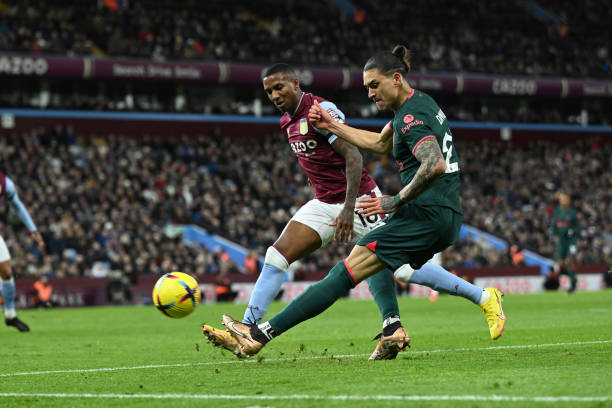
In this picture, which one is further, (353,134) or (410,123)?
(353,134)

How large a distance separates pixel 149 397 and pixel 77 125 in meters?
33.0

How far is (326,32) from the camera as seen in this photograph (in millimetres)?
43438

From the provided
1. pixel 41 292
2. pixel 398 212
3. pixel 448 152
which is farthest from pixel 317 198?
pixel 41 292

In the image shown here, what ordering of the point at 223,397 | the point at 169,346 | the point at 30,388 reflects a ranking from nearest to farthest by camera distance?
the point at 223,397 → the point at 30,388 → the point at 169,346

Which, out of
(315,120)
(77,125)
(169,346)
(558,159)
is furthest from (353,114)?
(315,120)

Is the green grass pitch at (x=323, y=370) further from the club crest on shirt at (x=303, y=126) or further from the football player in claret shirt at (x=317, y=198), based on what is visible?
the club crest on shirt at (x=303, y=126)

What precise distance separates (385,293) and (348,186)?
1111 mm

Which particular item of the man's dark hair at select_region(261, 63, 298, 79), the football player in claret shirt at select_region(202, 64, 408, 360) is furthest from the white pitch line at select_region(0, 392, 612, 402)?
the man's dark hair at select_region(261, 63, 298, 79)

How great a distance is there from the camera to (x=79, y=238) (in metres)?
27.8

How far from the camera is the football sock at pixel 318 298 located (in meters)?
7.05

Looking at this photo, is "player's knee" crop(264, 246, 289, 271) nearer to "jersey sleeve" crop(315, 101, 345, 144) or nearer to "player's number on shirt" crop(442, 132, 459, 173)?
"jersey sleeve" crop(315, 101, 345, 144)

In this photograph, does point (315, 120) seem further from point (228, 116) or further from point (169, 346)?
point (228, 116)

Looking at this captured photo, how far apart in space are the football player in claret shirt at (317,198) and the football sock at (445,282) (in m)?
0.29

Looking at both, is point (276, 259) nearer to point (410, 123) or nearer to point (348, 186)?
point (348, 186)
